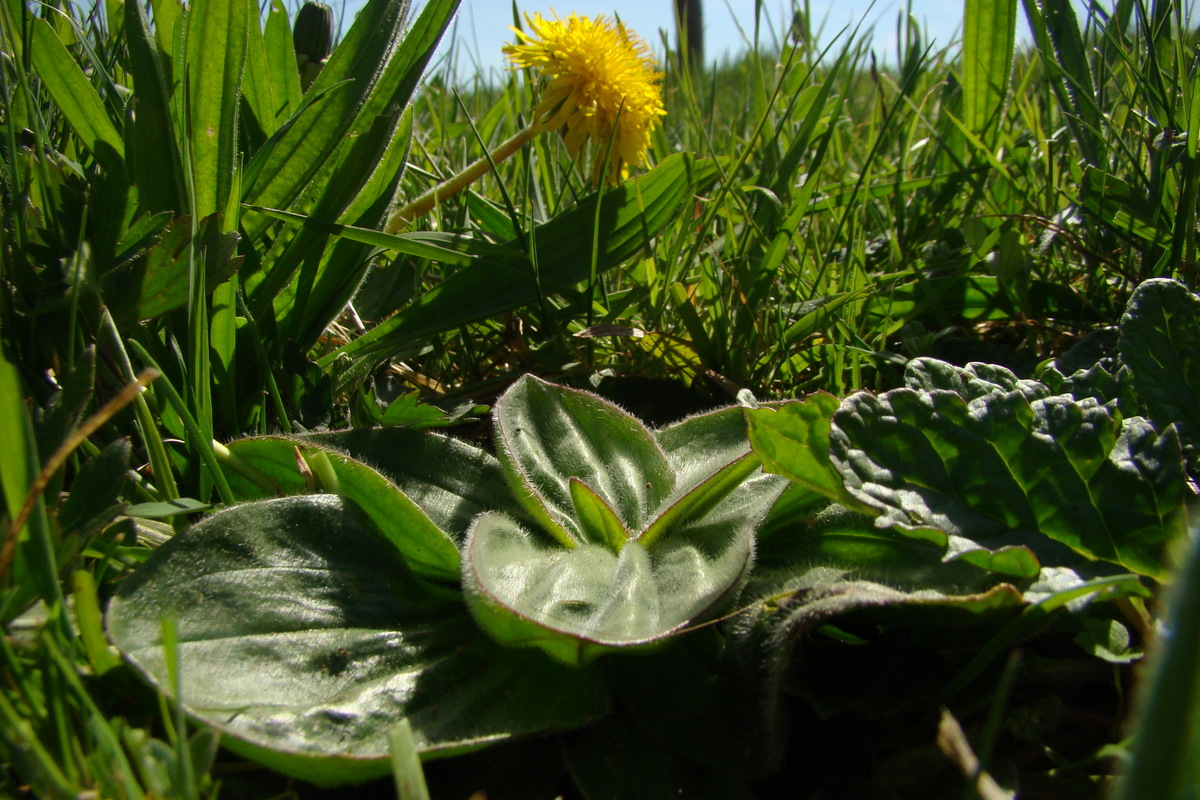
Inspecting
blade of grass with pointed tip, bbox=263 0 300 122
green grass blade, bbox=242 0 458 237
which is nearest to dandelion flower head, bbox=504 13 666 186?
green grass blade, bbox=242 0 458 237

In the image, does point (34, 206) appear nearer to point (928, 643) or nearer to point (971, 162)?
point (928, 643)

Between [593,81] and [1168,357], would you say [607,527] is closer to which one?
[1168,357]

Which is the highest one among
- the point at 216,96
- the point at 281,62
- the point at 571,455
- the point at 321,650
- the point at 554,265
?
the point at 281,62

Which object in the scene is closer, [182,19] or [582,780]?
[582,780]

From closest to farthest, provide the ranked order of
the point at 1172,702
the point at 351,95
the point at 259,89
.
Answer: the point at 1172,702, the point at 351,95, the point at 259,89

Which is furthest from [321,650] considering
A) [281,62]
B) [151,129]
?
[281,62]

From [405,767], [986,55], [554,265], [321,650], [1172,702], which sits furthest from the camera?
[986,55]

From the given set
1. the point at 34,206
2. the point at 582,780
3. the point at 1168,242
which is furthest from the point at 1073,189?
the point at 34,206

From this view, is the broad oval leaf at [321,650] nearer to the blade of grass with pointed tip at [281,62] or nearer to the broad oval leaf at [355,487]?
the broad oval leaf at [355,487]
